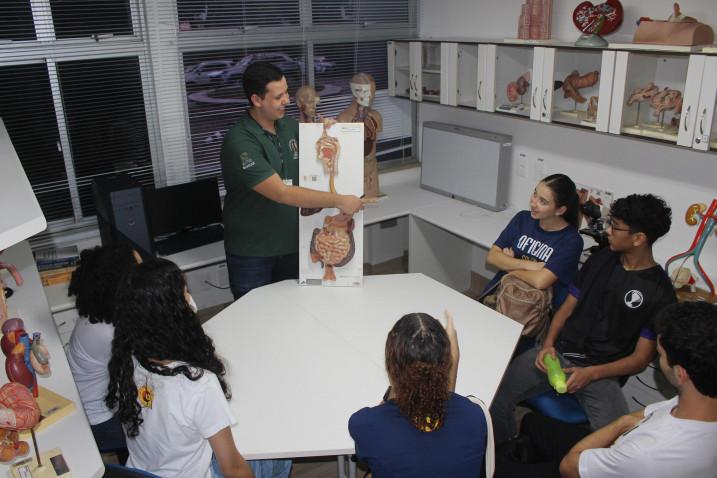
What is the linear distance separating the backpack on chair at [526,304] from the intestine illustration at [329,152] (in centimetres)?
93

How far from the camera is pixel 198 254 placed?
3527mm

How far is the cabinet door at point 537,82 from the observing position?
10.1ft

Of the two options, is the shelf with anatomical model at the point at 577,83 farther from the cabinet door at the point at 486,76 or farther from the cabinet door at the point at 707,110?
the cabinet door at the point at 707,110

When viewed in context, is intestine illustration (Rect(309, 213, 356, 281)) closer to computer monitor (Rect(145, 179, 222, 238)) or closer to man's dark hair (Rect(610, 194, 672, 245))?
man's dark hair (Rect(610, 194, 672, 245))

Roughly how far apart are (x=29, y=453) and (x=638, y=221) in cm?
214

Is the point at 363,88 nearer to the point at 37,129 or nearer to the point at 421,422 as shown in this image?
the point at 37,129

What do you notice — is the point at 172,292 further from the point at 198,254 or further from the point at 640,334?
the point at 198,254

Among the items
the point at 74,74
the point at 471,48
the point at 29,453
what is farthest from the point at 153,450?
the point at 471,48

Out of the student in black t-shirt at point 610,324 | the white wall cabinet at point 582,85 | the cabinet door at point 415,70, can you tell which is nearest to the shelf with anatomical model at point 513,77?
the white wall cabinet at point 582,85

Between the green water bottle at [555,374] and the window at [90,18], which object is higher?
the window at [90,18]

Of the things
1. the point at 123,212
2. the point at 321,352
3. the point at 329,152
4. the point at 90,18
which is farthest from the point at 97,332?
the point at 90,18

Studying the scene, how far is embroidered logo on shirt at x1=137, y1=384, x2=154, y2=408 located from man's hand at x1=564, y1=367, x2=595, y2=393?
4.95ft

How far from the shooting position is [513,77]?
362cm

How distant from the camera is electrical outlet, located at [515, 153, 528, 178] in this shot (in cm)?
381
